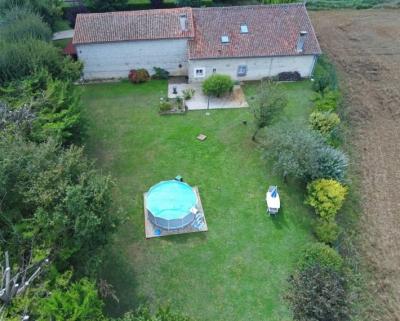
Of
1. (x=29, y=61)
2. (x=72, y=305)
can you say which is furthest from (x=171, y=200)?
(x=29, y=61)

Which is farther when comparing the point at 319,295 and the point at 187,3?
the point at 187,3

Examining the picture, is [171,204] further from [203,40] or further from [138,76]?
[203,40]

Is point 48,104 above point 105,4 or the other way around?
above

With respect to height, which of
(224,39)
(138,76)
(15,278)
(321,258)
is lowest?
(321,258)

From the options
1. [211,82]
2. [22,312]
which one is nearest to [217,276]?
[22,312]

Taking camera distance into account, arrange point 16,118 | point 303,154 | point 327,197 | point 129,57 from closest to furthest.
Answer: point 16,118
point 327,197
point 303,154
point 129,57

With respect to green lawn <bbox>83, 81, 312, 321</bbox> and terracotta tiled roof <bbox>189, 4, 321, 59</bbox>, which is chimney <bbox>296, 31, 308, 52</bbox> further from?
green lawn <bbox>83, 81, 312, 321</bbox>

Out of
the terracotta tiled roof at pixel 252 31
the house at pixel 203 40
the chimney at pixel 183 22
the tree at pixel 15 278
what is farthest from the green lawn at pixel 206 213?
the chimney at pixel 183 22

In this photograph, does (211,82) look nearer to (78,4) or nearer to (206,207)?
(206,207)
